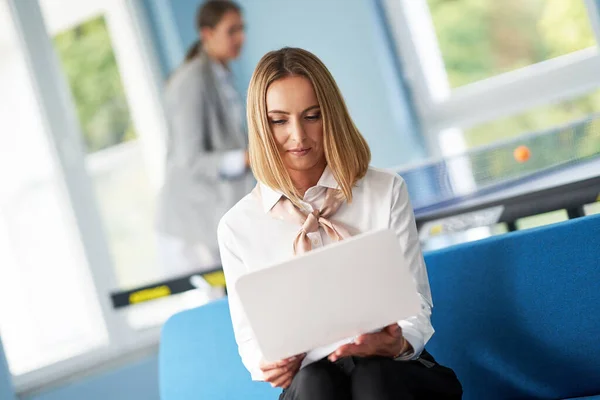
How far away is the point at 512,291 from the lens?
191 centimetres

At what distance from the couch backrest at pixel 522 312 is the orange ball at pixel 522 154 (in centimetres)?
109

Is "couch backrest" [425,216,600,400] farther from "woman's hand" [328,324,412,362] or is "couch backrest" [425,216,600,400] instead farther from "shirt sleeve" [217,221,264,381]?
"shirt sleeve" [217,221,264,381]

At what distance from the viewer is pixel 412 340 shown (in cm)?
168

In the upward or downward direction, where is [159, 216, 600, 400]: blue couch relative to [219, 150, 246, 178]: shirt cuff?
downward

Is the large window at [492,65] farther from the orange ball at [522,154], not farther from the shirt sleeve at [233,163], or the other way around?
the orange ball at [522,154]

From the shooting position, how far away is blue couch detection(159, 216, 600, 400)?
1.85 m

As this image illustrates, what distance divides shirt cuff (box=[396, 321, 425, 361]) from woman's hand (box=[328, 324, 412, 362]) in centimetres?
2

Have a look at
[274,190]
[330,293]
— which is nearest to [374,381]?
[330,293]

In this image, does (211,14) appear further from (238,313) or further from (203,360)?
(238,313)

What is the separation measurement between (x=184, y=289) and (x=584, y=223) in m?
2.23

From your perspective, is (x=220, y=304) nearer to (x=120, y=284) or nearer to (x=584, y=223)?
(x=584, y=223)

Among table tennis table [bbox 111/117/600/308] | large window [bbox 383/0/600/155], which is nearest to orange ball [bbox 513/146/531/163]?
table tennis table [bbox 111/117/600/308]

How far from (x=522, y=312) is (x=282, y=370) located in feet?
1.92

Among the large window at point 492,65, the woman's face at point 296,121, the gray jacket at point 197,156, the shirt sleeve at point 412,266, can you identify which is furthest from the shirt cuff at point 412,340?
the large window at point 492,65
